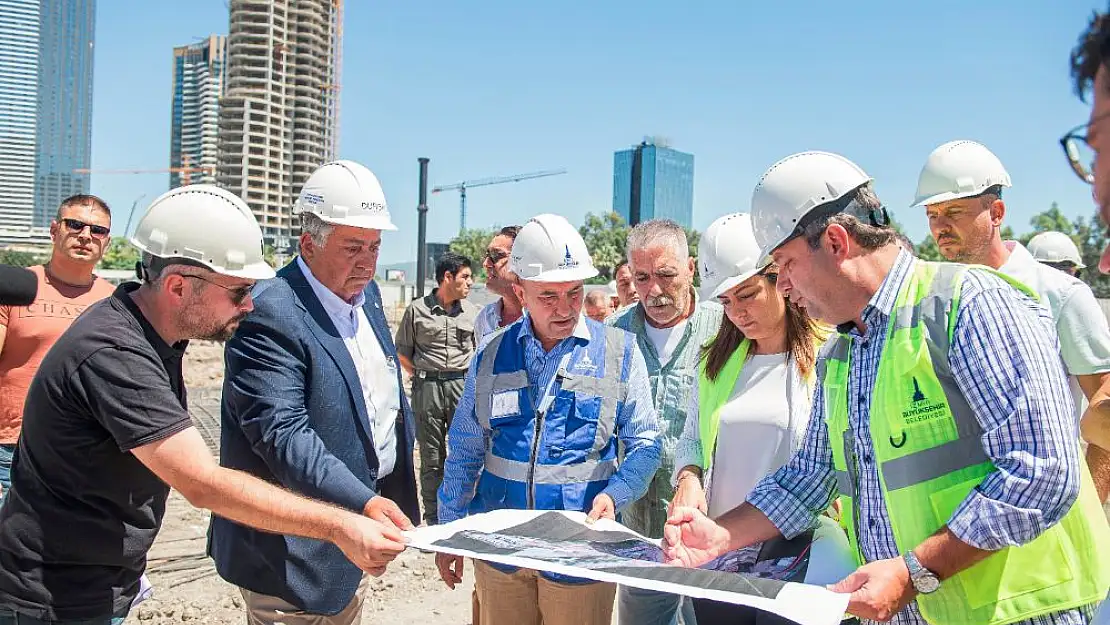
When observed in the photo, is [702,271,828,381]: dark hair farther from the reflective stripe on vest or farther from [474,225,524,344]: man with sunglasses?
[474,225,524,344]: man with sunglasses

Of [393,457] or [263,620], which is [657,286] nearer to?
[393,457]

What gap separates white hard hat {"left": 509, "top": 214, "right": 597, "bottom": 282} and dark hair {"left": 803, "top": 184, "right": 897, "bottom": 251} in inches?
52.0

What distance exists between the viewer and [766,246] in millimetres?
2361

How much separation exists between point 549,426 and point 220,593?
3560 mm

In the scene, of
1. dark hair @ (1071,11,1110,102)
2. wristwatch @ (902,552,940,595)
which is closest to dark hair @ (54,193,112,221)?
wristwatch @ (902,552,940,595)

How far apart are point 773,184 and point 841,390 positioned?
23.3 inches

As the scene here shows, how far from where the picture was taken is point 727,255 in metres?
3.51

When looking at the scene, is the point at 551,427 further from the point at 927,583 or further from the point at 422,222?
the point at 422,222

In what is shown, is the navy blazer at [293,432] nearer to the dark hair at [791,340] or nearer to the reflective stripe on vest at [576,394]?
the reflective stripe on vest at [576,394]

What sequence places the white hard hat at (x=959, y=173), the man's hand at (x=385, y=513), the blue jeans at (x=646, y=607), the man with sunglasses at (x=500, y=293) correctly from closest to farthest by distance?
the man's hand at (x=385, y=513) < the blue jeans at (x=646, y=607) < the white hard hat at (x=959, y=173) < the man with sunglasses at (x=500, y=293)

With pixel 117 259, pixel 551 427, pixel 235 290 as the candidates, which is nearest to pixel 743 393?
pixel 551 427

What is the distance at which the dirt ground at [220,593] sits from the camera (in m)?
5.48

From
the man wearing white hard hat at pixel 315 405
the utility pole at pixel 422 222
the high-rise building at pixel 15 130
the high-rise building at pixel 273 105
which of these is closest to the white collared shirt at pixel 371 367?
the man wearing white hard hat at pixel 315 405

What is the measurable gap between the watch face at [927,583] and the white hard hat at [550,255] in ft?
5.86
